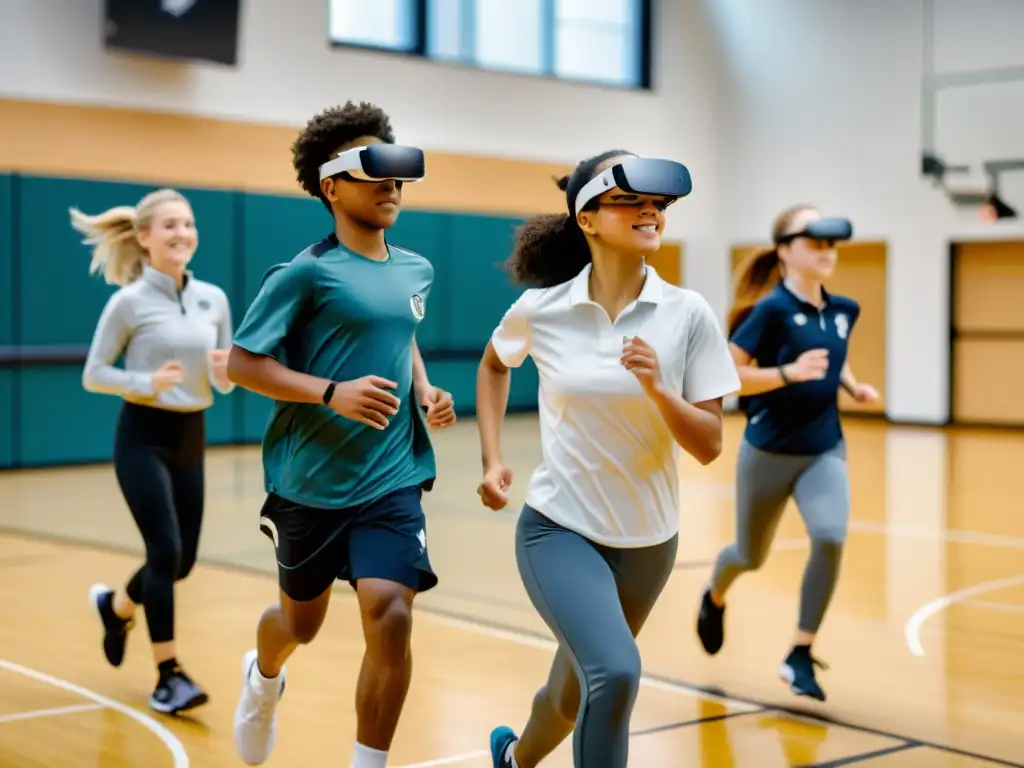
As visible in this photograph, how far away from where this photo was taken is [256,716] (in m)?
4.36

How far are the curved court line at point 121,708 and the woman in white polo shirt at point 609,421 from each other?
1.52 meters

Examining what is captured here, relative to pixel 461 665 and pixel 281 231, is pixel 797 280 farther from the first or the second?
pixel 281 231

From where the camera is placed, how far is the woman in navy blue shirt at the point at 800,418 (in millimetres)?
5398

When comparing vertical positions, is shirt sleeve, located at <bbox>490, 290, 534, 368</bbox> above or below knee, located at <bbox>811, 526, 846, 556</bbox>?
above

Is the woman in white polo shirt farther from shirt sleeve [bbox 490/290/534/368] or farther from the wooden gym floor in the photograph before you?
the wooden gym floor

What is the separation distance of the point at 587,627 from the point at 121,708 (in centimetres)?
262

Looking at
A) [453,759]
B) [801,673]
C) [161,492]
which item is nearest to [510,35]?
[161,492]

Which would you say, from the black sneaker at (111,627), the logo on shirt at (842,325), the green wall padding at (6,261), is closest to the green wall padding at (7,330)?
the green wall padding at (6,261)

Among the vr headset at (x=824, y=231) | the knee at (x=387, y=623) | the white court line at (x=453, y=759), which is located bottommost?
the white court line at (x=453, y=759)

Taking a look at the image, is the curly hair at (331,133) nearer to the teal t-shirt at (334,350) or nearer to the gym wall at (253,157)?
the teal t-shirt at (334,350)

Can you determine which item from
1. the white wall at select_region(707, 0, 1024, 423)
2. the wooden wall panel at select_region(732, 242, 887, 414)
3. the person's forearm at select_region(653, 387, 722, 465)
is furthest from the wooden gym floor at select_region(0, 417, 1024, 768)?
the wooden wall panel at select_region(732, 242, 887, 414)

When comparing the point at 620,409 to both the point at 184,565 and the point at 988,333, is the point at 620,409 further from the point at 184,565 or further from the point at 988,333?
the point at 988,333

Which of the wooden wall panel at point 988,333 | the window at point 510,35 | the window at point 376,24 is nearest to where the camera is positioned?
the window at point 376,24

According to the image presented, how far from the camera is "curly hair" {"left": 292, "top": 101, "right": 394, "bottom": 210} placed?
4.20m
